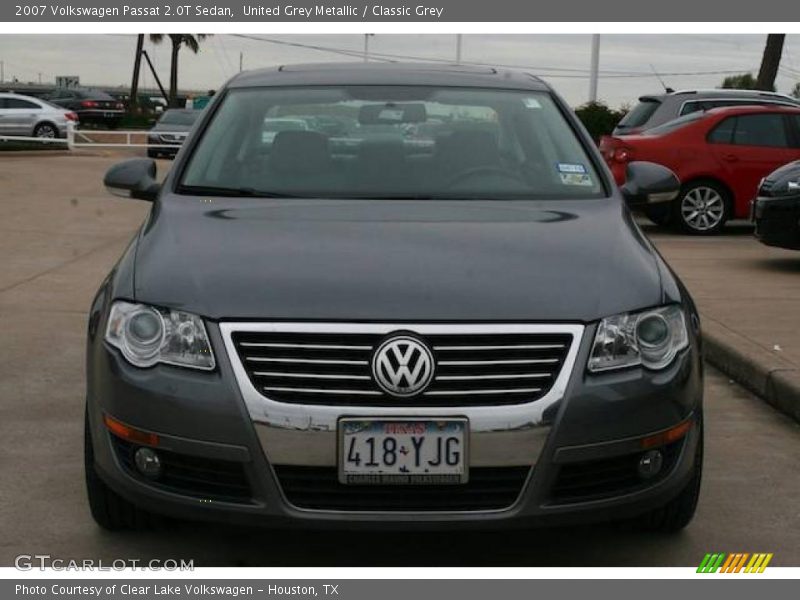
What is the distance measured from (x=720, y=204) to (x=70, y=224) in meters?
7.04

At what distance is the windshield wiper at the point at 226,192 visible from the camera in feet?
17.1

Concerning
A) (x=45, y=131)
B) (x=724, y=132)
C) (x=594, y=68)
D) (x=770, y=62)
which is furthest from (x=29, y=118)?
(x=724, y=132)

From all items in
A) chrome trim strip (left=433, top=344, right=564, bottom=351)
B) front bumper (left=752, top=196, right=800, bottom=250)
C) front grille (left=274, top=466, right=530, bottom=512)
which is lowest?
front bumper (left=752, top=196, right=800, bottom=250)

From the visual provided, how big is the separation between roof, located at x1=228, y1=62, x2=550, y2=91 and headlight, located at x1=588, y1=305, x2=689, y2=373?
6.11ft

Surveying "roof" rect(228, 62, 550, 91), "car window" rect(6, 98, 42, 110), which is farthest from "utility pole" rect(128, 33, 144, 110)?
"roof" rect(228, 62, 550, 91)

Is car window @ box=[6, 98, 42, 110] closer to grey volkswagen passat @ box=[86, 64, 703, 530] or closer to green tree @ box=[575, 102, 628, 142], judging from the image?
green tree @ box=[575, 102, 628, 142]

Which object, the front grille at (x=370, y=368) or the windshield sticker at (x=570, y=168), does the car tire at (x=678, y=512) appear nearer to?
the front grille at (x=370, y=368)

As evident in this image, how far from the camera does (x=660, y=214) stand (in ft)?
52.9

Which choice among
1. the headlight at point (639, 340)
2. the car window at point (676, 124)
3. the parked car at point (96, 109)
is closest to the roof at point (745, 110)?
the car window at point (676, 124)

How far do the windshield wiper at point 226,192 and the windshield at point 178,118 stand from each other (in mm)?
31454

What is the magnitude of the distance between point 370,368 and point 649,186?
7.50 ft

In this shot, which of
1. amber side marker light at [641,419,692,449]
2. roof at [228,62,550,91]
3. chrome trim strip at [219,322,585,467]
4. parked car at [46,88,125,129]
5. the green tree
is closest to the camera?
chrome trim strip at [219,322,585,467]

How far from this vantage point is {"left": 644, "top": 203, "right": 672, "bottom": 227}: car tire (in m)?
15.9
